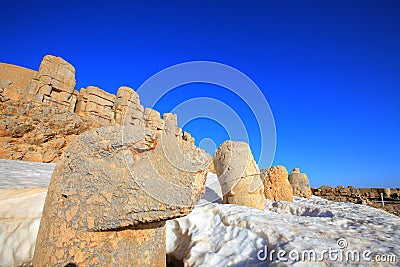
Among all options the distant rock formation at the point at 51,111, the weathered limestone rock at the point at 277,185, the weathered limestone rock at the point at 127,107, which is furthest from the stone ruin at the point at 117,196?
the weathered limestone rock at the point at 127,107

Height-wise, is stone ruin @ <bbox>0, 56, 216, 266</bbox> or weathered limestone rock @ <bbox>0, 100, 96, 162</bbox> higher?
weathered limestone rock @ <bbox>0, 100, 96, 162</bbox>

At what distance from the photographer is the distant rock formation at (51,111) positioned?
17.9 feet

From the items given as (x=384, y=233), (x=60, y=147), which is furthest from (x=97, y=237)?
(x=60, y=147)

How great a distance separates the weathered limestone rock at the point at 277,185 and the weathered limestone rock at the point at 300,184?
3.18 metres

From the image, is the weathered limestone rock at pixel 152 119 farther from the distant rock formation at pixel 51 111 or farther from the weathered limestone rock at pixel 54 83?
the weathered limestone rock at pixel 54 83

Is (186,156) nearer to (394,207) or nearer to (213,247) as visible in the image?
(213,247)

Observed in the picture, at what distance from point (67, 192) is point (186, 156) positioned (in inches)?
28.3

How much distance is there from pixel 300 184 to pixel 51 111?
9553mm

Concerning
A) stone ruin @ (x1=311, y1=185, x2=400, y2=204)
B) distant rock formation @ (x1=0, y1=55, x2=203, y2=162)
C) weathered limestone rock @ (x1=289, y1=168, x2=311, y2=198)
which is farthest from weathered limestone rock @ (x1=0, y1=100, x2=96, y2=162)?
stone ruin @ (x1=311, y1=185, x2=400, y2=204)

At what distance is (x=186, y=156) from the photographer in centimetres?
143

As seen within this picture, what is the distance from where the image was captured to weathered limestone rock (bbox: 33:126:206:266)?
1198 millimetres

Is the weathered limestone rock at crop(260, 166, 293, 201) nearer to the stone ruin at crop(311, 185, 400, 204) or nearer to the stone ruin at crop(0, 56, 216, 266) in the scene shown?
the stone ruin at crop(0, 56, 216, 266)

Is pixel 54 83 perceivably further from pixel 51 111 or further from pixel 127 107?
pixel 51 111

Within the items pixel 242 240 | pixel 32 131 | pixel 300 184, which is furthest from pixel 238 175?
pixel 300 184
